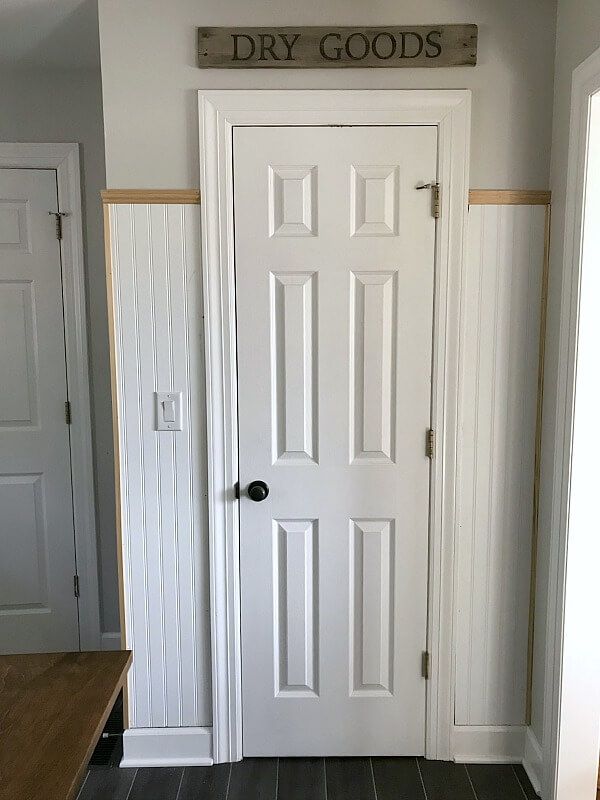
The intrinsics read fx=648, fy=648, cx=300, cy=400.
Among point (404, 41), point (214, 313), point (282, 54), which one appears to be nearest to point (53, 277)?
point (214, 313)

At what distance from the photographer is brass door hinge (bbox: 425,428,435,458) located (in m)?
2.06

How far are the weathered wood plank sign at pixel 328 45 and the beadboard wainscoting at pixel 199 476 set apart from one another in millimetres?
428

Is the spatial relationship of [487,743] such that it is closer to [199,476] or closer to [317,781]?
[317,781]

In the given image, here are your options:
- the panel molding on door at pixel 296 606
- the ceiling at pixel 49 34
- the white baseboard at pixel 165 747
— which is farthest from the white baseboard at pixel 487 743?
the ceiling at pixel 49 34

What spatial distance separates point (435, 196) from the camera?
77.9 inches

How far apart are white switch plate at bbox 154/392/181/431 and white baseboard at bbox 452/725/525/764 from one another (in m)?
1.39

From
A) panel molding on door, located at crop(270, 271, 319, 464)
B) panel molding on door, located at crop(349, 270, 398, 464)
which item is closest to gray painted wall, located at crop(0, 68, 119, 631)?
panel molding on door, located at crop(270, 271, 319, 464)

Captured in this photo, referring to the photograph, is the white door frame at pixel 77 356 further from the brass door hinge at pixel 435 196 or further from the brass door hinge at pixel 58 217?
the brass door hinge at pixel 435 196

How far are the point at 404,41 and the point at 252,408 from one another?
1.19m

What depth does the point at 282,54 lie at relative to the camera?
1.92m

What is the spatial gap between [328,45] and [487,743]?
7.53 ft

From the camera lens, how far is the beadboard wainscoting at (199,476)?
2012mm

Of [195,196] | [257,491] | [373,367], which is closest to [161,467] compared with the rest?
[257,491]

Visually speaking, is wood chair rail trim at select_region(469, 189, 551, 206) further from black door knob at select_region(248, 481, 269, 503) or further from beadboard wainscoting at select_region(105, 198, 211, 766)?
black door knob at select_region(248, 481, 269, 503)
